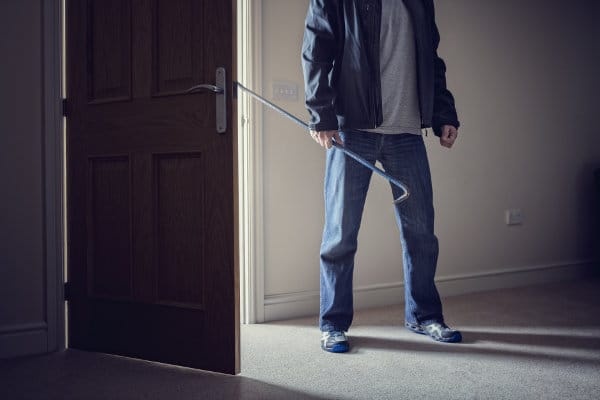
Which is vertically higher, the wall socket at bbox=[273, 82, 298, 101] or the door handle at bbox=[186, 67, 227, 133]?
the wall socket at bbox=[273, 82, 298, 101]

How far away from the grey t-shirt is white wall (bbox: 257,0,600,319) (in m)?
0.65

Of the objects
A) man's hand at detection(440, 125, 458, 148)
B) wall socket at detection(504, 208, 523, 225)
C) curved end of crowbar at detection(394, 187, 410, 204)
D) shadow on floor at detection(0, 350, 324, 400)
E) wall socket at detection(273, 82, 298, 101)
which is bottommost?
shadow on floor at detection(0, 350, 324, 400)

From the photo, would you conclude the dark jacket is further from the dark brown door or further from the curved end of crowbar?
the dark brown door

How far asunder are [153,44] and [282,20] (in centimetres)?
87

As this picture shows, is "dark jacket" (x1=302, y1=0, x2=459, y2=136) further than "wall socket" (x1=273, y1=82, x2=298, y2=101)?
No

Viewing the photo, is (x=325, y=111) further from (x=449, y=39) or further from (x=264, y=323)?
(x=449, y=39)

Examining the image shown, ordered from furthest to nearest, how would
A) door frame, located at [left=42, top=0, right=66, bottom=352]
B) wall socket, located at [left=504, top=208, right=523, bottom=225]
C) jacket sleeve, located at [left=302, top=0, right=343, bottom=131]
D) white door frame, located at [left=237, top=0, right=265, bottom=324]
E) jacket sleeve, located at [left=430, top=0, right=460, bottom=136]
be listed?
wall socket, located at [left=504, top=208, right=523, bottom=225]
white door frame, located at [left=237, top=0, right=265, bottom=324]
jacket sleeve, located at [left=430, top=0, right=460, bottom=136]
door frame, located at [left=42, top=0, right=66, bottom=352]
jacket sleeve, located at [left=302, top=0, right=343, bottom=131]

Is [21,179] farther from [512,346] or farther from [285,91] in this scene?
[512,346]

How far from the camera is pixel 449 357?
1858 mm

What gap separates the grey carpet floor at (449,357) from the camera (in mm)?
1570

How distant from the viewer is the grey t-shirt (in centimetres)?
197

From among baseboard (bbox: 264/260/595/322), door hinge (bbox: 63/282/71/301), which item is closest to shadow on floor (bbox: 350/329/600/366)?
baseboard (bbox: 264/260/595/322)

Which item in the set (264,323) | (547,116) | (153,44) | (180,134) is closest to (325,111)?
(180,134)

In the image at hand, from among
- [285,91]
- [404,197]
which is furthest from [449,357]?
[285,91]
